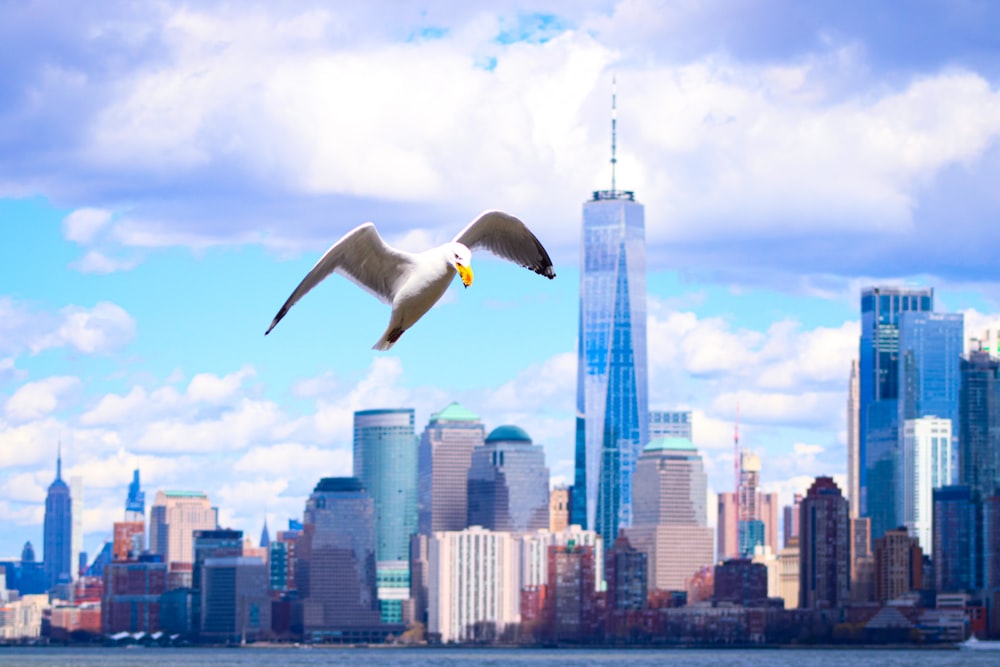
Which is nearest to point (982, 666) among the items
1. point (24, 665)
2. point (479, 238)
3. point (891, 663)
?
point (891, 663)

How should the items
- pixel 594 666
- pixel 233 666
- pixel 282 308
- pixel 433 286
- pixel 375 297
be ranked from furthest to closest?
pixel 233 666, pixel 594 666, pixel 375 297, pixel 433 286, pixel 282 308

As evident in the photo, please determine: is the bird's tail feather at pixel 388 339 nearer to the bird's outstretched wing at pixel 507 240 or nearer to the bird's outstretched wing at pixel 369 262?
the bird's outstretched wing at pixel 369 262

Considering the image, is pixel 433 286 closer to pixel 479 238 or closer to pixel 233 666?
pixel 479 238

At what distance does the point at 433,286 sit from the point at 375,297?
1658 millimetres

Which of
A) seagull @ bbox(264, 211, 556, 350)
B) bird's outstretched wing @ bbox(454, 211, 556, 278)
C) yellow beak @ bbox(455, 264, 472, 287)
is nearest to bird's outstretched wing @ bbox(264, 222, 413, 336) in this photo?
seagull @ bbox(264, 211, 556, 350)

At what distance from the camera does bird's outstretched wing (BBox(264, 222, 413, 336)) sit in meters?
21.5

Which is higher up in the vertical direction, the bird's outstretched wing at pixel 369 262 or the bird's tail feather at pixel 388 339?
the bird's outstretched wing at pixel 369 262

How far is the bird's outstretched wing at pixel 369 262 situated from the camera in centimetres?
2147

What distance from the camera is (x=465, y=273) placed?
62.7 ft

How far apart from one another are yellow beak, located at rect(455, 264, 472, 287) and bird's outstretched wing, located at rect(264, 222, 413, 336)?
2.17 meters

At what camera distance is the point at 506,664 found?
189625mm

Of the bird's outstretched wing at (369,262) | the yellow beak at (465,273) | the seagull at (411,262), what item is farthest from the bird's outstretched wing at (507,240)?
the yellow beak at (465,273)

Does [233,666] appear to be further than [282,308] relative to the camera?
Yes

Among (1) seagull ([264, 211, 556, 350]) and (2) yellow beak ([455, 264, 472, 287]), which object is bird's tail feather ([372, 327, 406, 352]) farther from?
(2) yellow beak ([455, 264, 472, 287])
